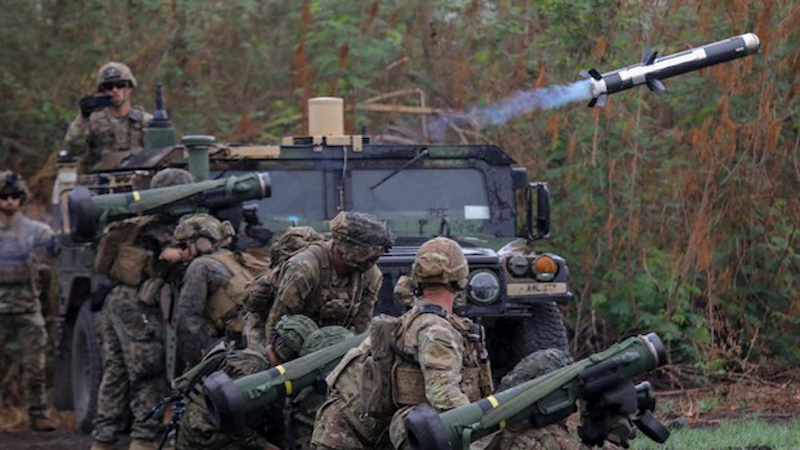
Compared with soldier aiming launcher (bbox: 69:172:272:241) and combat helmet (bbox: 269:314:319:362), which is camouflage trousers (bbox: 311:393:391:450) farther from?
soldier aiming launcher (bbox: 69:172:272:241)

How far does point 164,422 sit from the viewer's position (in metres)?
8.62

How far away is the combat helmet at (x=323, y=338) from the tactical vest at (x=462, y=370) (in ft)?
3.17

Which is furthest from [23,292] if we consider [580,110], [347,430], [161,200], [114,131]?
[347,430]

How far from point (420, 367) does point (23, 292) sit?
21.5 feet

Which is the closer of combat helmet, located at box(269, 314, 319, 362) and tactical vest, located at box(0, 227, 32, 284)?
combat helmet, located at box(269, 314, 319, 362)

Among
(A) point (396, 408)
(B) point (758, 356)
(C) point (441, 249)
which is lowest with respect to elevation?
(B) point (758, 356)

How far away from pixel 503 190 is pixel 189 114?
563 cm

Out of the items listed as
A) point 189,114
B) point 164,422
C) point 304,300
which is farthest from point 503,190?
point 189,114

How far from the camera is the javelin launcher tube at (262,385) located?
5.75 m

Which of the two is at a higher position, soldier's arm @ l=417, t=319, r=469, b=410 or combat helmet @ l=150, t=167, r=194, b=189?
combat helmet @ l=150, t=167, r=194, b=189

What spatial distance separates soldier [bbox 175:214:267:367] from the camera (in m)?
8.09

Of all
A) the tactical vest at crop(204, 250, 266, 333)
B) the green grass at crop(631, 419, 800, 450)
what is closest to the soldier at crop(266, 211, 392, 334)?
the tactical vest at crop(204, 250, 266, 333)

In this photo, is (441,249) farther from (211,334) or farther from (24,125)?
(24,125)

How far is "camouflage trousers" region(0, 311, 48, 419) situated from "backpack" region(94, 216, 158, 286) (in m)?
2.40
